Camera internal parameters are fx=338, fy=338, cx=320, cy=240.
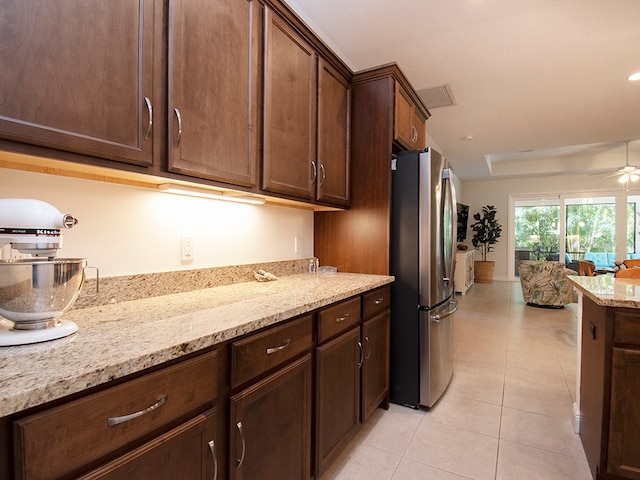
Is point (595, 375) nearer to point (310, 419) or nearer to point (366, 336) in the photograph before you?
point (366, 336)

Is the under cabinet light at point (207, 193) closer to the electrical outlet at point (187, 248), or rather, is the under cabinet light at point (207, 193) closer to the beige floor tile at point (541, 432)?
the electrical outlet at point (187, 248)

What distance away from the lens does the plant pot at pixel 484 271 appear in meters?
8.14

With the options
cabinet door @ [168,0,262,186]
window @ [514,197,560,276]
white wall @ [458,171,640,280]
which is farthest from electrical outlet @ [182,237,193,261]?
window @ [514,197,560,276]

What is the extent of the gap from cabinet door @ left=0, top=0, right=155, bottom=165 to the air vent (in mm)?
2965

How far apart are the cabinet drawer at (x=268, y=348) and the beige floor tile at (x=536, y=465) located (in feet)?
4.08

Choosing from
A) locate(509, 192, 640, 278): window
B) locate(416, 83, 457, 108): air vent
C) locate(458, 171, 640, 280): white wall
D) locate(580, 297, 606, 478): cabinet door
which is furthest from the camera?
locate(458, 171, 640, 280): white wall

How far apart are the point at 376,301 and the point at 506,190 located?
7.90 m

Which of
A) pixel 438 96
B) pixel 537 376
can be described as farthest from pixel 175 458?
pixel 438 96

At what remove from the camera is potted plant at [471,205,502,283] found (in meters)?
8.16

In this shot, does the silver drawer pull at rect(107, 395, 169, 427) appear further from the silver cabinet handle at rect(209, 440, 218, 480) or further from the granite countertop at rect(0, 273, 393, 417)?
the silver cabinet handle at rect(209, 440, 218, 480)

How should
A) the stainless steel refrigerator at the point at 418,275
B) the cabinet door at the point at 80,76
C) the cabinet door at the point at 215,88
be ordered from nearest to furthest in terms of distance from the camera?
the cabinet door at the point at 80,76 < the cabinet door at the point at 215,88 < the stainless steel refrigerator at the point at 418,275

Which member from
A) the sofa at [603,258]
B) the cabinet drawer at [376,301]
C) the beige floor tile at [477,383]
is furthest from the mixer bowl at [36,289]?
the sofa at [603,258]

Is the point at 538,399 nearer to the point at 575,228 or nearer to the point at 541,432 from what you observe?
the point at 541,432

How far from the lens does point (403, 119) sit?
251 cm
